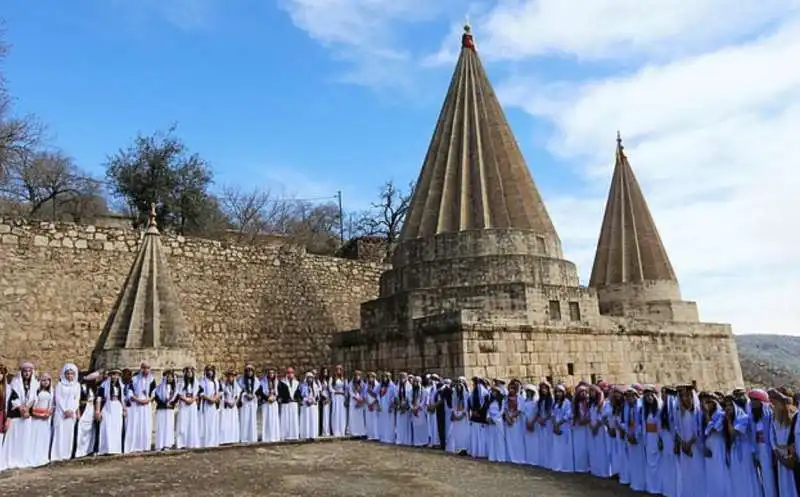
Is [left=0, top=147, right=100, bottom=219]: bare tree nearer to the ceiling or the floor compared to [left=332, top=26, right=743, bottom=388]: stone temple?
nearer to the ceiling

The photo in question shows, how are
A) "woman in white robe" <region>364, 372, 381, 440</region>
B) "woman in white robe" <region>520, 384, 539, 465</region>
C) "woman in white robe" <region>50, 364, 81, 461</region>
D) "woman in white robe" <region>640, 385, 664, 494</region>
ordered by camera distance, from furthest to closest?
"woman in white robe" <region>364, 372, 381, 440</region> < "woman in white robe" <region>520, 384, 539, 465</region> < "woman in white robe" <region>50, 364, 81, 461</region> < "woman in white robe" <region>640, 385, 664, 494</region>

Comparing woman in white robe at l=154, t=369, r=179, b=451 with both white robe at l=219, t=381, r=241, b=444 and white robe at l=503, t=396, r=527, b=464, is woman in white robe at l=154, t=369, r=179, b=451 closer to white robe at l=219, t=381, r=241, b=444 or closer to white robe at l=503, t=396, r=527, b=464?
white robe at l=219, t=381, r=241, b=444

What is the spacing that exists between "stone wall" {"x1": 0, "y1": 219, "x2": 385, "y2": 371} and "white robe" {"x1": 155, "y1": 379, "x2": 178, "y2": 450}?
17.0 ft

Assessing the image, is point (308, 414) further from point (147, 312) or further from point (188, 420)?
point (147, 312)

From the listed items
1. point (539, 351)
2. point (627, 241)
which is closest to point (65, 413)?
point (539, 351)

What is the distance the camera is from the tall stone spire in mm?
11039

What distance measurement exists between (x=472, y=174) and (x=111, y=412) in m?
9.57

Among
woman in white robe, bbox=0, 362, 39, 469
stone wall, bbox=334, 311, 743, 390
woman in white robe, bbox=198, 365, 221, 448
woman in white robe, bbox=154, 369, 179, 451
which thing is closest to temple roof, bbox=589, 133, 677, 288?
stone wall, bbox=334, 311, 743, 390

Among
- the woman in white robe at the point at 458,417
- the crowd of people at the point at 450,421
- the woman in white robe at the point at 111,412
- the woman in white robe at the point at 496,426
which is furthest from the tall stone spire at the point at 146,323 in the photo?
the woman in white robe at the point at 496,426

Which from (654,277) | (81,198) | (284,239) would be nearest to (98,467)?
(654,277)

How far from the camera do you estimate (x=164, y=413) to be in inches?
395

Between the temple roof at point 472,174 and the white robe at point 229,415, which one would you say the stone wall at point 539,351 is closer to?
the temple roof at point 472,174

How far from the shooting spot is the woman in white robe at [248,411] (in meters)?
11.0

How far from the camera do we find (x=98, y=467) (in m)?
8.46
